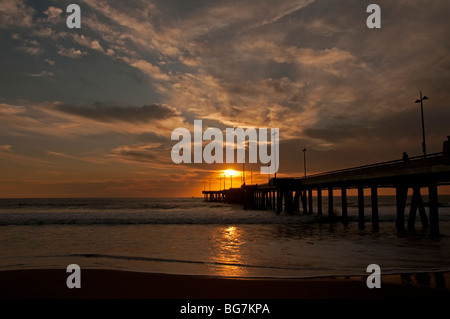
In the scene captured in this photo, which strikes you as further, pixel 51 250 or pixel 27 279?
pixel 51 250

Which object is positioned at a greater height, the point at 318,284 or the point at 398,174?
the point at 398,174

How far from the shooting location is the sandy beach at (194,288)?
7.84 m

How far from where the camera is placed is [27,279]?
376 inches

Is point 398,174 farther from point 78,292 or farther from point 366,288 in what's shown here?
point 78,292

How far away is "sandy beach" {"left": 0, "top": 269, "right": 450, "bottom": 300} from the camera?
784 cm

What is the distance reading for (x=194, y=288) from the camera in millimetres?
8578

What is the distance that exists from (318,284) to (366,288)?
3.98ft
